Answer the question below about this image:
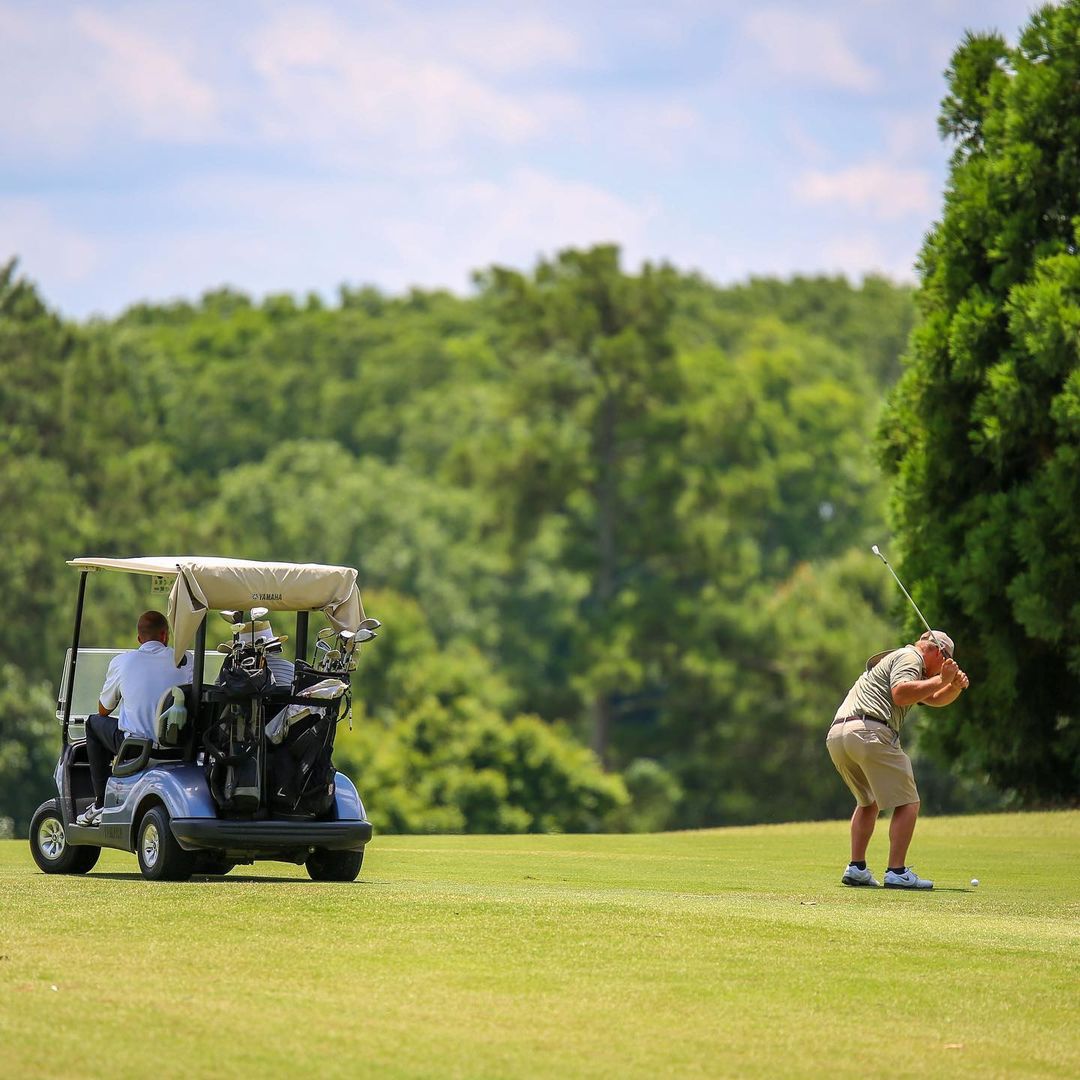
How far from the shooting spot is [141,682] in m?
13.3

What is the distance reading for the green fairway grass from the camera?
25.1ft

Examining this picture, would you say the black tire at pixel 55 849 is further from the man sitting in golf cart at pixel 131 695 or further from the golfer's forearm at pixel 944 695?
the golfer's forearm at pixel 944 695

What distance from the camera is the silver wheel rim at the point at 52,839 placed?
13930 millimetres

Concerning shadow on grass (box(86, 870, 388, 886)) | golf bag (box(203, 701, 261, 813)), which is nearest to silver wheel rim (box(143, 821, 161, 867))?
shadow on grass (box(86, 870, 388, 886))

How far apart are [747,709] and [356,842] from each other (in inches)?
1815

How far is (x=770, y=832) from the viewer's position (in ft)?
71.8

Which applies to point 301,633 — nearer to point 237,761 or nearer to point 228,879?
point 237,761

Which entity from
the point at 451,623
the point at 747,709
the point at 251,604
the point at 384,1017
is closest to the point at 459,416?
the point at 451,623

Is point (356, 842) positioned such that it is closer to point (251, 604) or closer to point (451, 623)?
point (251, 604)

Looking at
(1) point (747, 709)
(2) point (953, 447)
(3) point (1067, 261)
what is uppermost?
(3) point (1067, 261)

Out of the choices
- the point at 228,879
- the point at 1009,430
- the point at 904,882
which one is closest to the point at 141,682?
the point at 228,879

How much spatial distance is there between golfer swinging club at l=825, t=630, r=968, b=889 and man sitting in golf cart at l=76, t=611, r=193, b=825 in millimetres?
4368

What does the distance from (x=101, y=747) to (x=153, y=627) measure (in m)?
0.87

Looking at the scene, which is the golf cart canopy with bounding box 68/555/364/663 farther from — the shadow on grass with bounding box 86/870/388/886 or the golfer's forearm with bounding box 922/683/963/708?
the golfer's forearm with bounding box 922/683/963/708
